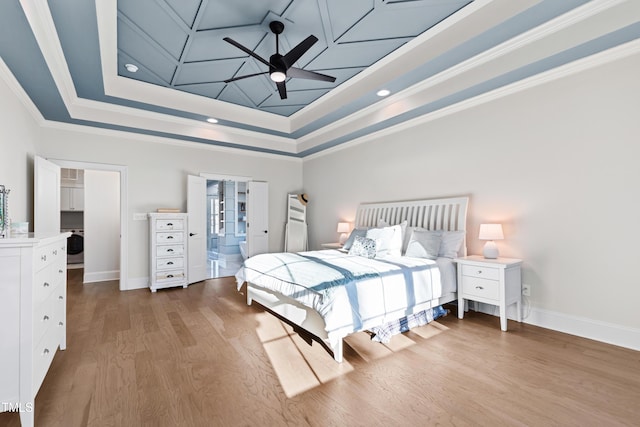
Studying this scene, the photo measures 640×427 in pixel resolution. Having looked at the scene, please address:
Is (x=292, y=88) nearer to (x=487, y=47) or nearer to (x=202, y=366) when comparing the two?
(x=487, y=47)

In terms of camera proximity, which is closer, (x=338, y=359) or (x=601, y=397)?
(x=601, y=397)

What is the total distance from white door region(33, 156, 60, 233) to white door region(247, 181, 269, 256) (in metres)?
3.09

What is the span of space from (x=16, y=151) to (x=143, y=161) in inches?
74.6

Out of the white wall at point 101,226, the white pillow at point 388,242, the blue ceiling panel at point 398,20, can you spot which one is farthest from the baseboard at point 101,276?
the blue ceiling panel at point 398,20

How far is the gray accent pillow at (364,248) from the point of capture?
12.5 ft

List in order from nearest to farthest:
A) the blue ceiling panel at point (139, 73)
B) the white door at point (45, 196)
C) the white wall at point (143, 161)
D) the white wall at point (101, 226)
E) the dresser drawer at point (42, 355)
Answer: the dresser drawer at point (42, 355) < the blue ceiling panel at point (139, 73) < the white door at point (45, 196) < the white wall at point (143, 161) < the white wall at point (101, 226)

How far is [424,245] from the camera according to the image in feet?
12.3

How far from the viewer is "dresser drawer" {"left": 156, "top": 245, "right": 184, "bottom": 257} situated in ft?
16.5

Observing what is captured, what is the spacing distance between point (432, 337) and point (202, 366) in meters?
2.13

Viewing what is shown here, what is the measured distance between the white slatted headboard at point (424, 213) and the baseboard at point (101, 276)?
5.00 m

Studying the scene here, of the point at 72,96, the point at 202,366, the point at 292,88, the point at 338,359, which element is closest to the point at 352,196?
the point at 292,88

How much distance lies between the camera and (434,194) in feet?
14.1

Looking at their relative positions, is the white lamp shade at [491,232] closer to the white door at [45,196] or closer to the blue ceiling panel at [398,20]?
the blue ceiling panel at [398,20]

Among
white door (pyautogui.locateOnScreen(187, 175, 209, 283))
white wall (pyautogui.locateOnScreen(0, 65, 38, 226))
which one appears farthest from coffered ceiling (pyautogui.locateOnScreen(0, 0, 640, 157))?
white door (pyautogui.locateOnScreen(187, 175, 209, 283))
